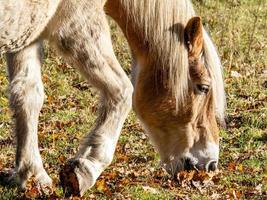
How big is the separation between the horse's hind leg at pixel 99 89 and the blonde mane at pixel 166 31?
0.51m

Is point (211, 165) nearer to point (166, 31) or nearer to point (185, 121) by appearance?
point (185, 121)

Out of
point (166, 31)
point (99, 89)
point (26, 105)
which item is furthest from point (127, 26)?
point (26, 105)

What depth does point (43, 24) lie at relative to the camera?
5.31 meters

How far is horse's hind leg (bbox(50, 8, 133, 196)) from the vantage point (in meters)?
5.31

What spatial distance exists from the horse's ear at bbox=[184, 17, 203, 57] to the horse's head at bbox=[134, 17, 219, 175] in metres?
0.07

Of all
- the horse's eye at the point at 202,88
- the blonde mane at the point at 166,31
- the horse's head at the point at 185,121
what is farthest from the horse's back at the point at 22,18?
the horse's eye at the point at 202,88

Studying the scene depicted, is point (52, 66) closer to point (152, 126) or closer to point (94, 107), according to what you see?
point (94, 107)

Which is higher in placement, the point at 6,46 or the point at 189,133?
the point at 6,46

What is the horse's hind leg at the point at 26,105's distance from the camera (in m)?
6.14

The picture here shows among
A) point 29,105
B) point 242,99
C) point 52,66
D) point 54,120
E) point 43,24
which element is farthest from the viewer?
point 52,66

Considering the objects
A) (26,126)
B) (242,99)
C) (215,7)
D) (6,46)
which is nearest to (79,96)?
(242,99)

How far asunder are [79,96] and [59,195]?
13.0 feet

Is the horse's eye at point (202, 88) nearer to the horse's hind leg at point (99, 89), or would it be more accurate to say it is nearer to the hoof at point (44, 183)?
the horse's hind leg at point (99, 89)

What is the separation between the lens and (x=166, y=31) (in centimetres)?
592
